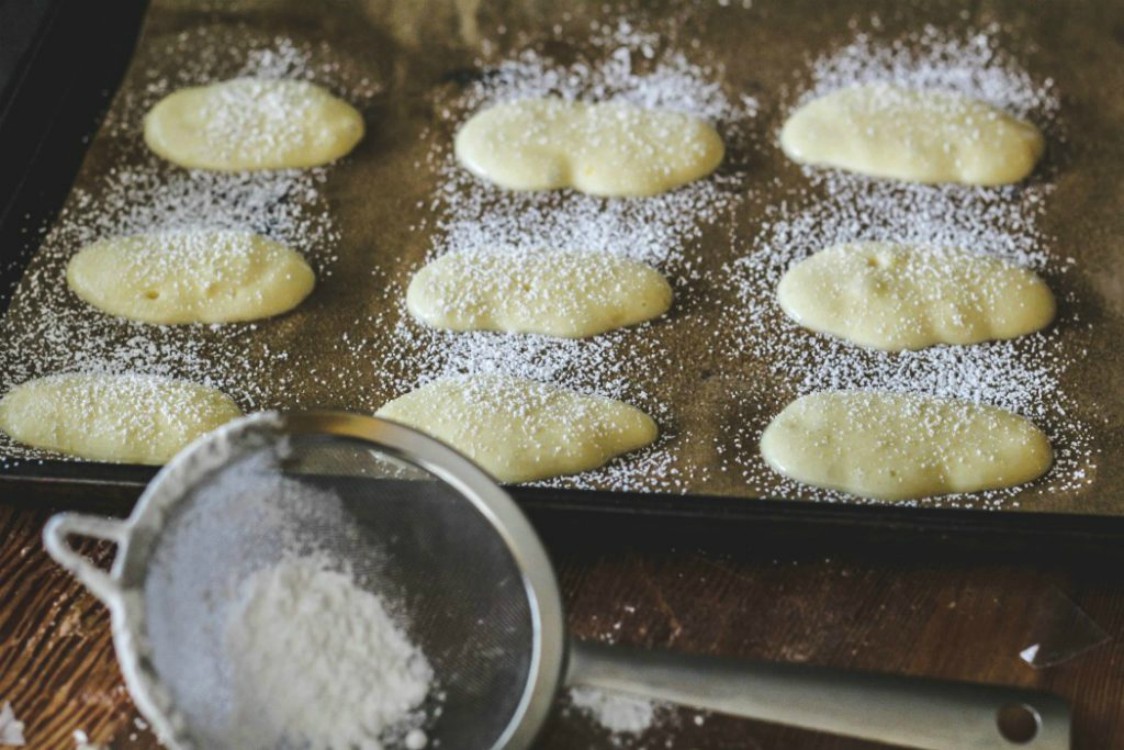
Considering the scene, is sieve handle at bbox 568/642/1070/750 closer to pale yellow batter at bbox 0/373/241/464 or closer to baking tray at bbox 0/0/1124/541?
baking tray at bbox 0/0/1124/541

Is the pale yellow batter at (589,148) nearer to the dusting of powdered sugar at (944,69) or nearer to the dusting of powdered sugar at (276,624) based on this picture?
the dusting of powdered sugar at (944,69)

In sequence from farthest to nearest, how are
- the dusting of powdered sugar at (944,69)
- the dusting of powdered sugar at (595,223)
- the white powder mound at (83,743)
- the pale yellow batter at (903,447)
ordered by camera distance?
the dusting of powdered sugar at (944,69) → the dusting of powdered sugar at (595,223) → the pale yellow batter at (903,447) → the white powder mound at (83,743)

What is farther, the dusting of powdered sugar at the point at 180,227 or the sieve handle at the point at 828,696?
the dusting of powdered sugar at the point at 180,227

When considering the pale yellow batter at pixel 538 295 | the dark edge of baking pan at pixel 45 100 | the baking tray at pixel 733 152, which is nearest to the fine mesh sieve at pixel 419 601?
the baking tray at pixel 733 152

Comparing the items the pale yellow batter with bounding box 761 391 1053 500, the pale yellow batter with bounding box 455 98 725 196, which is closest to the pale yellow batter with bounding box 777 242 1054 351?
the pale yellow batter with bounding box 761 391 1053 500

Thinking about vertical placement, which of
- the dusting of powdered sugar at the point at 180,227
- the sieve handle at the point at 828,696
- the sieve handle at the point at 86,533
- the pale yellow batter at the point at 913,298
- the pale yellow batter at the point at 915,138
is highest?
the pale yellow batter at the point at 915,138

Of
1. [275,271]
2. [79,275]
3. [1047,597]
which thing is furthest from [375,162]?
[1047,597]

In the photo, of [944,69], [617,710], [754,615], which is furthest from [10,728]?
[944,69]
